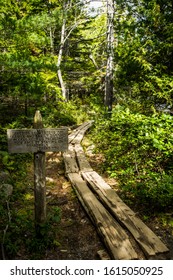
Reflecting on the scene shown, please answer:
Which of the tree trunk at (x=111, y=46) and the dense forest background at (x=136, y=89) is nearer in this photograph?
the dense forest background at (x=136, y=89)

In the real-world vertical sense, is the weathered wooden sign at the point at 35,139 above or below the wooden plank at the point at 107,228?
above

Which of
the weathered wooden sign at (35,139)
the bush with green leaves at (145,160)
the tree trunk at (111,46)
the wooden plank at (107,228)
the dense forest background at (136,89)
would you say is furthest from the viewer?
the tree trunk at (111,46)

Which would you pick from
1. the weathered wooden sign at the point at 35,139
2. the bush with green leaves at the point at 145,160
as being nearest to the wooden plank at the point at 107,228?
the bush with green leaves at the point at 145,160

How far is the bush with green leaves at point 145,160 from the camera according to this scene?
16.2ft

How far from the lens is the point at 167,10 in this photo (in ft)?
24.6

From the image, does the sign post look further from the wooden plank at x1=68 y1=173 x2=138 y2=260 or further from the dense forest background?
the dense forest background

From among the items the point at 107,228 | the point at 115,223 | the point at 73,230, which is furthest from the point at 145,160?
the point at 73,230

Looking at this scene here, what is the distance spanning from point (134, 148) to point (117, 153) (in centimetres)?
64

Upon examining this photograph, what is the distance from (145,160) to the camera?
626 centimetres

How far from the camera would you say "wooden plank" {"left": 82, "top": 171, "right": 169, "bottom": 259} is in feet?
11.7

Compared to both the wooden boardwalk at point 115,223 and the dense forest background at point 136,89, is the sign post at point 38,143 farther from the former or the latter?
the dense forest background at point 136,89

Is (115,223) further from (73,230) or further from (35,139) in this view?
(35,139)

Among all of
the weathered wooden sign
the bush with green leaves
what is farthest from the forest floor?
the weathered wooden sign
